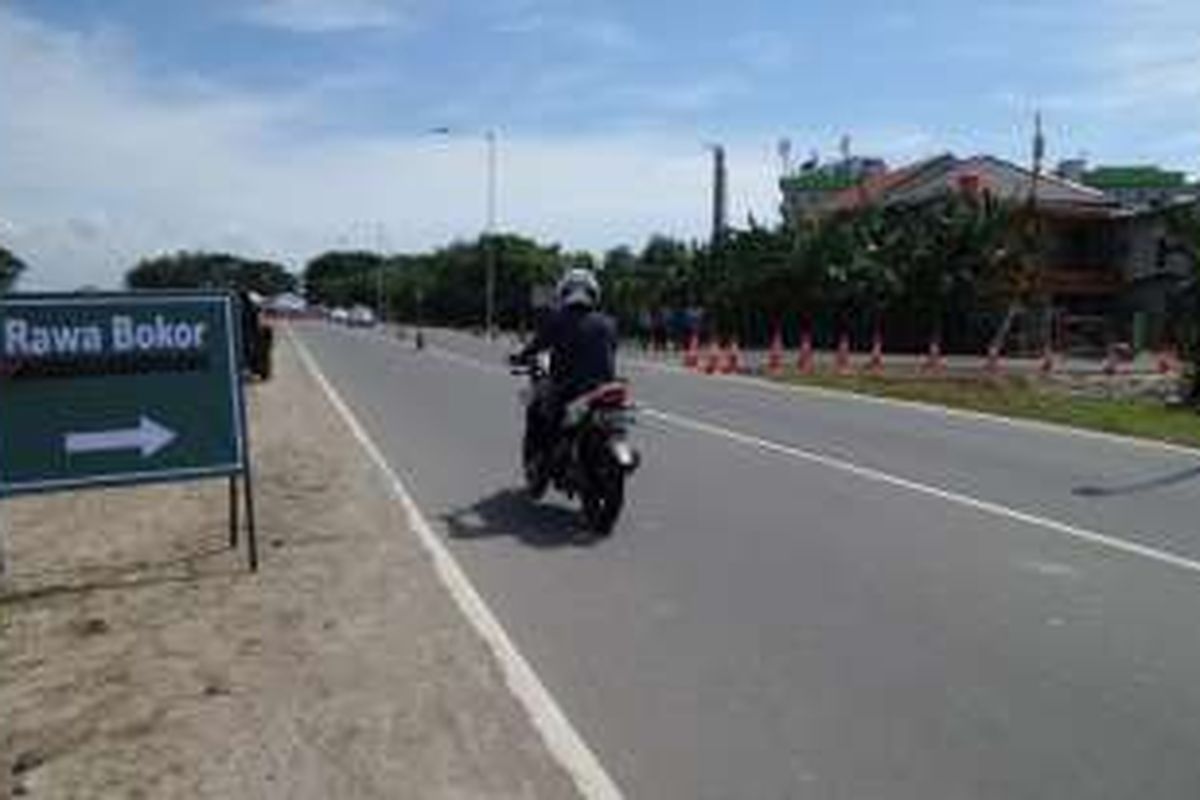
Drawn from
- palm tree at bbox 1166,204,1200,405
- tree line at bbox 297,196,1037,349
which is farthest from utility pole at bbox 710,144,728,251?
palm tree at bbox 1166,204,1200,405

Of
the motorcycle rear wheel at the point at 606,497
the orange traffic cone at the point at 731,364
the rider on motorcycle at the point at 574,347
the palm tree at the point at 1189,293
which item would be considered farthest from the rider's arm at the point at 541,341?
the orange traffic cone at the point at 731,364

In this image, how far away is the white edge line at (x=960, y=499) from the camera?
533 inches

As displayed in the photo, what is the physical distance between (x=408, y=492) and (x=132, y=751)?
943 centimetres

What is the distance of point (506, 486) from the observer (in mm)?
17891

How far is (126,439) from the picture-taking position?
12617 millimetres

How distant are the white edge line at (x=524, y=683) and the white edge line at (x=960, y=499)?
13.5ft

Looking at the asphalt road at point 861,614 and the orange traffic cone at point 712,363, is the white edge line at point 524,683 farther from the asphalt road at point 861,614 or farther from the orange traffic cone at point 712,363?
the orange traffic cone at point 712,363

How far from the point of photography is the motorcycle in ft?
48.2

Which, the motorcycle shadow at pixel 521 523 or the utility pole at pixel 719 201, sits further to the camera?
the utility pole at pixel 719 201

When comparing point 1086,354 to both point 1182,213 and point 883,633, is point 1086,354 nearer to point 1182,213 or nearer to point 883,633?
point 1182,213

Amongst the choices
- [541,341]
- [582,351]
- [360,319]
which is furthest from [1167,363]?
[360,319]

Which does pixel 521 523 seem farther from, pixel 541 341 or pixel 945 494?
pixel 945 494

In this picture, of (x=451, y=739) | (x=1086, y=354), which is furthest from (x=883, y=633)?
(x=1086, y=354)

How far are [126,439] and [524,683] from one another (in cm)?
417
